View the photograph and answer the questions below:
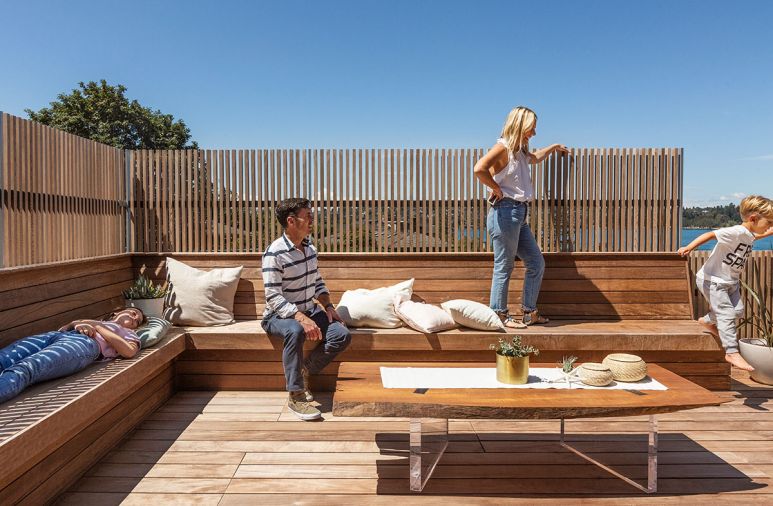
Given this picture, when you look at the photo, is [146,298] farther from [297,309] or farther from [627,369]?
[627,369]

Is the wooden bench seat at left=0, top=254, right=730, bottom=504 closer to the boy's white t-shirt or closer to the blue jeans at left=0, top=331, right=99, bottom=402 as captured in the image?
the blue jeans at left=0, top=331, right=99, bottom=402

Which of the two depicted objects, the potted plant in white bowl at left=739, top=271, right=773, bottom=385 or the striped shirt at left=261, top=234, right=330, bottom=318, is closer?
the striped shirt at left=261, top=234, right=330, bottom=318

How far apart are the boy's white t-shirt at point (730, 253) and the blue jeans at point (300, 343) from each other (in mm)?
2796

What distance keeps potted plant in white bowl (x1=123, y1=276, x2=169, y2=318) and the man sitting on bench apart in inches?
39.7

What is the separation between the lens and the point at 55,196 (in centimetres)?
345

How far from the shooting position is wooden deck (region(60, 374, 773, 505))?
2232 millimetres

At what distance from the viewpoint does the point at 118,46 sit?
19984mm

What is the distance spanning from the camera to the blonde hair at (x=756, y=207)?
3.71 meters

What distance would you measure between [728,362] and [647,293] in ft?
2.63

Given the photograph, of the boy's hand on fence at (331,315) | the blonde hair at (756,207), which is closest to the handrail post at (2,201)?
the boy's hand on fence at (331,315)

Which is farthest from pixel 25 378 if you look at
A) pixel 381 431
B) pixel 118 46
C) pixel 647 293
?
pixel 118 46

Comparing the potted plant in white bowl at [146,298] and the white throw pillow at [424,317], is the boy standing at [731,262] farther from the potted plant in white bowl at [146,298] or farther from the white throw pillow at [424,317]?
the potted plant in white bowl at [146,298]

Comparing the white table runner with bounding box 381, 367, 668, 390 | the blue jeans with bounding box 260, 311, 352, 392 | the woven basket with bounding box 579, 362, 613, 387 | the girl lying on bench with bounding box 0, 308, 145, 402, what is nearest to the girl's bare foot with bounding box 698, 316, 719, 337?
the white table runner with bounding box 381, 367, 668, 390

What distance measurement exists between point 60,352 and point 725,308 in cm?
431
